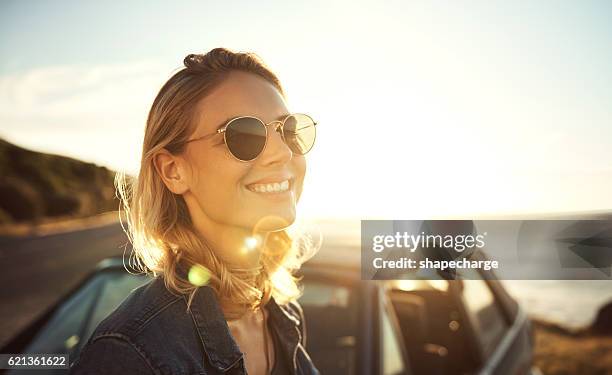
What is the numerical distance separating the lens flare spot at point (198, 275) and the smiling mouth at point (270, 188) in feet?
0.92

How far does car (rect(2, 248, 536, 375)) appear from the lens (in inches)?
90.0

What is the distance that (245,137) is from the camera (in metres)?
1.52

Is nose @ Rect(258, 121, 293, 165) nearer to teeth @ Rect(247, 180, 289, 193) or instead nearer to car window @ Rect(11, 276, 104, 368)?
teeth @ Rect(247, 180, 289, 193)

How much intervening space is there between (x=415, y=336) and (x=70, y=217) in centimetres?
3520

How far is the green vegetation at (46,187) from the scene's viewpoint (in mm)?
29719

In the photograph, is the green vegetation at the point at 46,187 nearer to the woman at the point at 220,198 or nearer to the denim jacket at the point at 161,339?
the woman at the point at 220,198

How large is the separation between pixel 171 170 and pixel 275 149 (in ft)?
1.07

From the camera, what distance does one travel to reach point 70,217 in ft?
112

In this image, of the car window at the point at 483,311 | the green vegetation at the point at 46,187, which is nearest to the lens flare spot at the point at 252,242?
the car window at the point at 483,311

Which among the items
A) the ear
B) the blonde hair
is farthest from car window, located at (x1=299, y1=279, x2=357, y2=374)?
the ear

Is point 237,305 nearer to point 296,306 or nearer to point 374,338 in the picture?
point 296,306

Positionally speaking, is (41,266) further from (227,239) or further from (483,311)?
(227,239)

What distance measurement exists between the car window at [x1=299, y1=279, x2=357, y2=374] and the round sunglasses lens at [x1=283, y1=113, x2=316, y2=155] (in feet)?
2.97

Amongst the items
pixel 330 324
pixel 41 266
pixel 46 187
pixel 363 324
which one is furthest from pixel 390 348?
pixel 46 187
